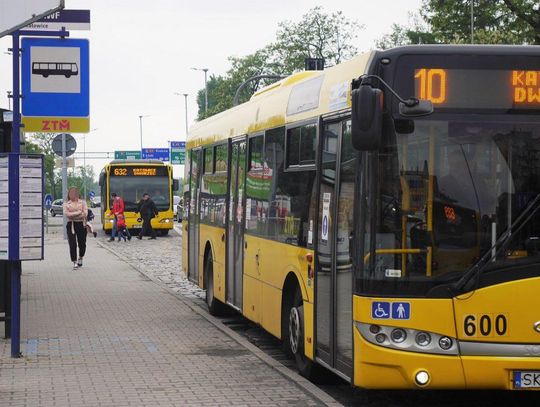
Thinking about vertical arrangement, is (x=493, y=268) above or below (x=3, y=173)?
below

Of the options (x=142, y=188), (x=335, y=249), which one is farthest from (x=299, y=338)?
(x=142, y=188)

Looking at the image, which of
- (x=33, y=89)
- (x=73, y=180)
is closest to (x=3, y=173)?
(x=33, y=89)

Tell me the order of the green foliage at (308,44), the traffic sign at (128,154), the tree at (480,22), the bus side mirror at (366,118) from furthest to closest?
the traffic sign at (128,154) < the green foliage at (308,44) < the tree at (480,22) < the bus side mirror at (366,118)

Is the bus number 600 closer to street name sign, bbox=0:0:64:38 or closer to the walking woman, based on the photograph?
street name sign, bbox=0:0:64:38

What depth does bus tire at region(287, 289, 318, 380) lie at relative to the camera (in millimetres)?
9641

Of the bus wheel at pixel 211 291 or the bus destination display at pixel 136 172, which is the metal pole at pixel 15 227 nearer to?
the bus wheel at pixel 211 291

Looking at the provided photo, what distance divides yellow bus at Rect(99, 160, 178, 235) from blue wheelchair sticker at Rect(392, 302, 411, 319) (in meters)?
37.8

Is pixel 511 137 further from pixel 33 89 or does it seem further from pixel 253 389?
pixel 33 89

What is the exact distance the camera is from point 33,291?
18.8 meters

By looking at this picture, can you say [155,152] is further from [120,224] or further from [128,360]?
[128,360]

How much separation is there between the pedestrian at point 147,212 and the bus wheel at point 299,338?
31.1 meters

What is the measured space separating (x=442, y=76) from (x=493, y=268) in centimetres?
138

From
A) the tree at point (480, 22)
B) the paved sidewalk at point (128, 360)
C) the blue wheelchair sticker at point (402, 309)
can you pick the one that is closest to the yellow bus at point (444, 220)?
the blue wheelchair sticker at point (402, 309)

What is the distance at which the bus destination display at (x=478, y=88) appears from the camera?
7695 millimetres
